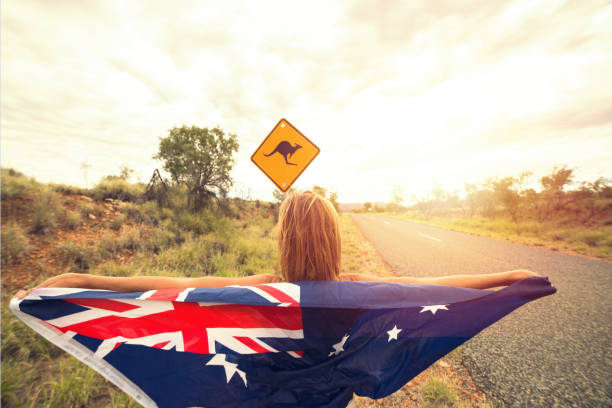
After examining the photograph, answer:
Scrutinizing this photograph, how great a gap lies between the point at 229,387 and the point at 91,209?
6949 mm

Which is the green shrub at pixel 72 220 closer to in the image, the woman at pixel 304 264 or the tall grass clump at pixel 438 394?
the woman at pixel 304 264

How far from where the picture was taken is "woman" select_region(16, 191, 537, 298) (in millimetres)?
1298

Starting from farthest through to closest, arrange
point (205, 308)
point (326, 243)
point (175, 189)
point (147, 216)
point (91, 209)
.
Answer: point (175, 189) → point (147, 216) → point (91, 209) → point (326, 243) → point (205, 308)

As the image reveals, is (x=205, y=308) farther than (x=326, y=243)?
No

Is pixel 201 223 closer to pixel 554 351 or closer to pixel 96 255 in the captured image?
pixel 96 255

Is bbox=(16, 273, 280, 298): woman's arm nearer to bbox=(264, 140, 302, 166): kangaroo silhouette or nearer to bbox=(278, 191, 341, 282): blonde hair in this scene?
bbox=(278, 191, 341, 282): blonde hair

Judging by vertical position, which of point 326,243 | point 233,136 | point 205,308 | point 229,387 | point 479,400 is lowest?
point 479,400

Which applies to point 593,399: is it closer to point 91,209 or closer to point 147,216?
point 147,216

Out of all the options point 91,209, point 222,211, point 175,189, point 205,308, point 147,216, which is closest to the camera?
point 205,308

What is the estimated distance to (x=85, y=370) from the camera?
6.38 feet

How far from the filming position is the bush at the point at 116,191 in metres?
6.48

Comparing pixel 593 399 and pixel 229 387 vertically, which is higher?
pixel 229 387

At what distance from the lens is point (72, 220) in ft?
15.4

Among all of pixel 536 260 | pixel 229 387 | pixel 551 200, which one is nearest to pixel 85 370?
pixel 229 387
